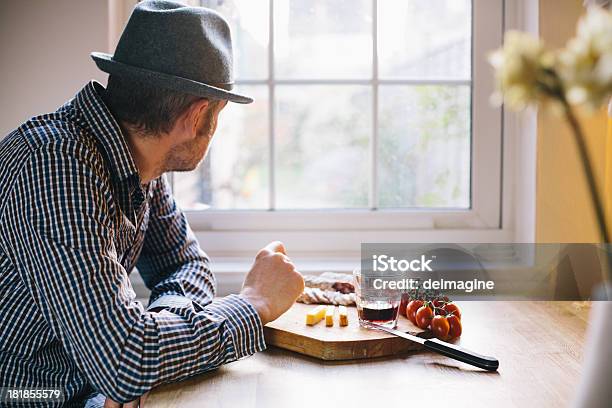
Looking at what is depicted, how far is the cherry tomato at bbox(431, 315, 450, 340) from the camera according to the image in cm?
148

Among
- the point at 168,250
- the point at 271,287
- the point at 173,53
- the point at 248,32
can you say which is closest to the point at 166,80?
the point at 173,53

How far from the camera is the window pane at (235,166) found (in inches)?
85.8

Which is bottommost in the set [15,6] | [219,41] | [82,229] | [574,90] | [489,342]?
[489,342]

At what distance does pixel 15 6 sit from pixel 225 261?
89 cm

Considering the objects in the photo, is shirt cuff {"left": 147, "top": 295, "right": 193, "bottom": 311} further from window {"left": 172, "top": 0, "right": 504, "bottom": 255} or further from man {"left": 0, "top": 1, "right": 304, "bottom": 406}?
window {"left": 172, "top": 0, "right": 504, "bottom": 255}

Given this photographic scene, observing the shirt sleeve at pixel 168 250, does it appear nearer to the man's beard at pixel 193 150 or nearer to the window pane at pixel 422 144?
the man's beard at pixel 193 150

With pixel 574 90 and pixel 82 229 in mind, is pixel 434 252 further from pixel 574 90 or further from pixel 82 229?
pixel 574 90

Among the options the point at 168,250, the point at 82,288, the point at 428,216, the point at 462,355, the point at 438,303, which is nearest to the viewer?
the point at 82,288

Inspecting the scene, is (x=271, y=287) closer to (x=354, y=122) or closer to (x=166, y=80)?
(x=166, y=80)

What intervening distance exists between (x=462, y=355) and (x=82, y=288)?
26.6 inches

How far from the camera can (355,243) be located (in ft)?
7.21

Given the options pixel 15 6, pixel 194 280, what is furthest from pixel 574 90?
pixel 15 6

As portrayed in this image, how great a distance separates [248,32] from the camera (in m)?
2.15

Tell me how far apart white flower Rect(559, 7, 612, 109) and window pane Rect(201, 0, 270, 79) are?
1.65m
